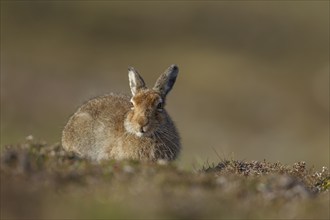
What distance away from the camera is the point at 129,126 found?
1443 centimetres

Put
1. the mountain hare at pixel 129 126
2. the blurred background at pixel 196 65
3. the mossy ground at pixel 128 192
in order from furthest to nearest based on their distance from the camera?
the blurred background at pixel 196 65 → the mountain hare at pixel 129 126 → the mossy ground at pixel 128 192

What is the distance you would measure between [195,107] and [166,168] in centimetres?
3515

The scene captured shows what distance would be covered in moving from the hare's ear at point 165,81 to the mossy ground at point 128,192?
3.23 meters

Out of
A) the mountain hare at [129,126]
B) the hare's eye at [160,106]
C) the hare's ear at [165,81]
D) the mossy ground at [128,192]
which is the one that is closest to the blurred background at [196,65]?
the mountain hare at [129,126]

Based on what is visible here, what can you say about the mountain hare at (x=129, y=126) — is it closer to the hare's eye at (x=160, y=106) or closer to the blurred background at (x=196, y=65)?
the hare's eye at (x=160, y=106)

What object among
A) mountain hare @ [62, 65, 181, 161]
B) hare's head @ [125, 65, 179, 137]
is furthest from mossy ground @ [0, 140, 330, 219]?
mountain hare @ [62, 65, 181, 161]

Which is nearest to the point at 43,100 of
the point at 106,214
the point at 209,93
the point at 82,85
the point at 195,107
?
the point at 82,85

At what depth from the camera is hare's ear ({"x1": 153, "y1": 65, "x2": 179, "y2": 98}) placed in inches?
590

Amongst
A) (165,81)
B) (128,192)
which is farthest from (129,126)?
(128,192)

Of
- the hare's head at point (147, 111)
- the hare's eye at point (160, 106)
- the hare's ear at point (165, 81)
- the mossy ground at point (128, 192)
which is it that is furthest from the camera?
the hare's ear at point (165, 81)

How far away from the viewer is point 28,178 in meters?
9.89

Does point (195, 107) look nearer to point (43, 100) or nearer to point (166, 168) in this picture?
point (43, 100)

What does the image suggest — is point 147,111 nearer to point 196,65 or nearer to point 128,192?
point 128,192

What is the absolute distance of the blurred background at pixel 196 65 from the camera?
123 feet
